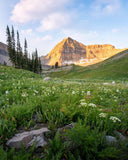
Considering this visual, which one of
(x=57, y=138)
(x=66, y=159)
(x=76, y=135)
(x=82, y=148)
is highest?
(x=76, y=135)

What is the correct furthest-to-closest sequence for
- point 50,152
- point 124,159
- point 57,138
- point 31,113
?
point 31,113
point 57,138
point 50,152
point 124,159

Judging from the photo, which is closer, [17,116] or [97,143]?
[97,143]

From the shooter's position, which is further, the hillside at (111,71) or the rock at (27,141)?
the hillside at (111,71)

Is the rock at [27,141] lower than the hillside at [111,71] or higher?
lower

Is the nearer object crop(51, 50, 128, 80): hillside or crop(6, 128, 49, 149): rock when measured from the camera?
crop(6, 128, 49, 149): rock

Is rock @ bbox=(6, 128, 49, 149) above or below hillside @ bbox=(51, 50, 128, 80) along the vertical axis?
below

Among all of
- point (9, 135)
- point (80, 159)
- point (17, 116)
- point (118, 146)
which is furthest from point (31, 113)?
point (118, 146)

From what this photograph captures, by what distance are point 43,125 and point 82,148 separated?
1.28 metres

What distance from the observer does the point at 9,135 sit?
2.17 m

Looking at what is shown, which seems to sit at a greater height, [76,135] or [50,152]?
[76,135]

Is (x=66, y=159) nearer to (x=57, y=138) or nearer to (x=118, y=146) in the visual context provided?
(x=57, y=138)

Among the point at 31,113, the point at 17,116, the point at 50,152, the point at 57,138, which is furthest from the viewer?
the point at 31,113

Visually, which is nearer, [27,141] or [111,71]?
[27,141]

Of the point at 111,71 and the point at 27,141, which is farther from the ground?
the point at 111,71
